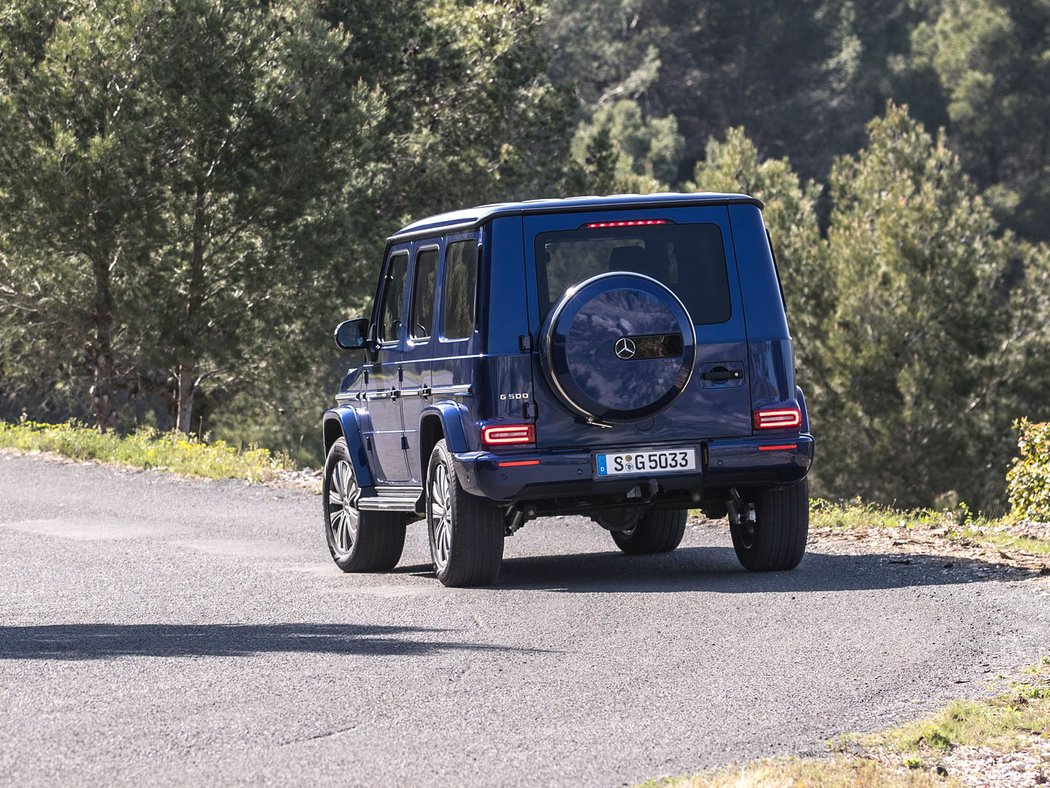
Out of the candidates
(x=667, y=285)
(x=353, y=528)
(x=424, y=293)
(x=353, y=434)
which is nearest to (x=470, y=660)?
(x=667, y=285)

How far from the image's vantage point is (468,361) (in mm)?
10516

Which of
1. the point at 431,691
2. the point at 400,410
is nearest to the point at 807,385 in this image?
the point at 400,410

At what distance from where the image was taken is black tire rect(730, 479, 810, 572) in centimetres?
1104

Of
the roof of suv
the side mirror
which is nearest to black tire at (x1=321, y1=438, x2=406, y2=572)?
the side mirror

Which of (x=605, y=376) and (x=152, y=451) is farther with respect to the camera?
(x=152, y=451)

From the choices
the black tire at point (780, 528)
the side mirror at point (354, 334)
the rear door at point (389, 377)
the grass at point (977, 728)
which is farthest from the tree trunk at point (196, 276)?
the grass at point (977, 728)

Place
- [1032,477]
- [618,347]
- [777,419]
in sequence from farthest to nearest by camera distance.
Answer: [1032,477] → [777,419] → [618,347]

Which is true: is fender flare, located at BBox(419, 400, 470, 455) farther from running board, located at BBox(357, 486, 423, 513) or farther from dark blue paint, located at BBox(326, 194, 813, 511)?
running board, located at BBox(357, 486, 423, 513)

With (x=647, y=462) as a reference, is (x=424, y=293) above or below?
above

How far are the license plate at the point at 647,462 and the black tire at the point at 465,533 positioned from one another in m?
0.74

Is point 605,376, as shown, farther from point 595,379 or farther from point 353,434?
point 353,434

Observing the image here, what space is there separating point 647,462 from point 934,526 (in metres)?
4.24

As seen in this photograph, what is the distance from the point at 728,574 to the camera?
11266 millimetres

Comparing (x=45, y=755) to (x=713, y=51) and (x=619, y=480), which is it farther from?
(x=713, y=51)
